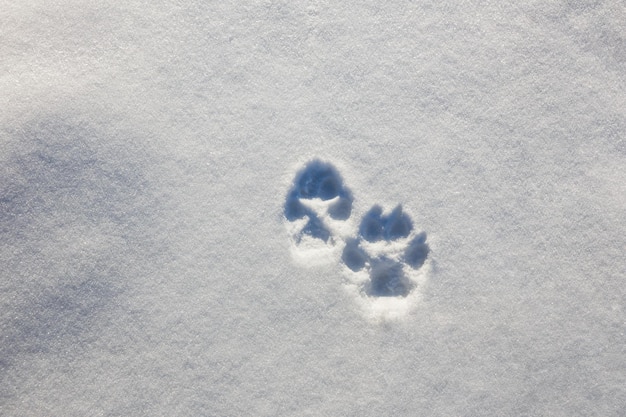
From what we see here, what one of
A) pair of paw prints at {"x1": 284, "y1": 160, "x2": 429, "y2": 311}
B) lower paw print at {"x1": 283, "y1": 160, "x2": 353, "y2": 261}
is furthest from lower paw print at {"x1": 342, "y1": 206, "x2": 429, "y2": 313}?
lower paw print at {"x1": 283, "y1": 160, "x2": 353, "y2": 261}

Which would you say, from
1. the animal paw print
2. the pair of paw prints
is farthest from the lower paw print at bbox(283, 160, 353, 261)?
the animal paw print

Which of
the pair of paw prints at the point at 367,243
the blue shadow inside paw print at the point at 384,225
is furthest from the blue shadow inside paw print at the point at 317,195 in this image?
the blue shadow inside paw print at the point at 384,225

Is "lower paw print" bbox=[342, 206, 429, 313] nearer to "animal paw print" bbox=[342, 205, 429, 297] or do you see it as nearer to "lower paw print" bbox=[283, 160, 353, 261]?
"animal paw print" bbox=[342, 205, 429, 297]

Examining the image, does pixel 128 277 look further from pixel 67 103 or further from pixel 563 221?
pixel 563 221

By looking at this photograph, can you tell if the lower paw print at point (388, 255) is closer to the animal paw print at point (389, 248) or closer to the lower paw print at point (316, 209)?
the animal paw print at point (389, 248)

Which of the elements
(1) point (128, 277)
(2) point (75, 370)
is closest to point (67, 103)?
(1) point (128, 277)

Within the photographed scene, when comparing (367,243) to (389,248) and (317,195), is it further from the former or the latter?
(317,195)

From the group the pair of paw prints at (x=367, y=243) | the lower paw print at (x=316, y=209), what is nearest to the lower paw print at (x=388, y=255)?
the pair of paw prints at (x=367, y=243)
